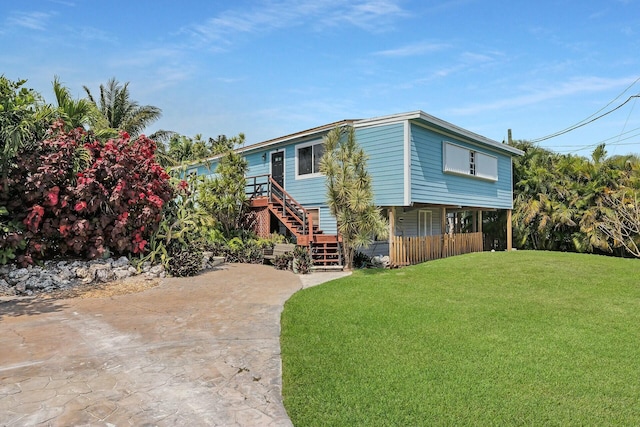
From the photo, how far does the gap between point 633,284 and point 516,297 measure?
3.73 metres

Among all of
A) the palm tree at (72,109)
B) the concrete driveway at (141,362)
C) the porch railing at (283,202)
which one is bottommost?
the concrete driveway at (141,362)

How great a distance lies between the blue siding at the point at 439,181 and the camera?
1309 cm

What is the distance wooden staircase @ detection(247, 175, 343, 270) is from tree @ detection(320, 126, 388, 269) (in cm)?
100

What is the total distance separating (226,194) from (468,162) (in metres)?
9.76

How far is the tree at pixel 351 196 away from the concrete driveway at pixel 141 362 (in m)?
4.66

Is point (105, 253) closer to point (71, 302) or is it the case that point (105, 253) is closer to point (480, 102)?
point (71, 302)

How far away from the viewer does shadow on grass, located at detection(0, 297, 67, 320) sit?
661 centimetres

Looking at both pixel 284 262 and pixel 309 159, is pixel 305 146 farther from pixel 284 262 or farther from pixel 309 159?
pixel 284 262

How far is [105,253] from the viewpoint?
9625 millimetres

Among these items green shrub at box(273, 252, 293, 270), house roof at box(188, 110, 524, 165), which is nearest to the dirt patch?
green shrub at box(273, 252, 293, 270)

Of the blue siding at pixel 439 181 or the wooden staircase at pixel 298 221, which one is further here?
the blue siding at pixel 439 181

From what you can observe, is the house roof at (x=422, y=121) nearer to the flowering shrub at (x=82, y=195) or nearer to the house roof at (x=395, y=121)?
the house roof at (x=395, y=121)

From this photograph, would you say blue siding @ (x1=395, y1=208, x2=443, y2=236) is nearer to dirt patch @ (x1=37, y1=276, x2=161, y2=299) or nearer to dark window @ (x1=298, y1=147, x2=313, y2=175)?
dark window @ (x1=298, y1=147, x2=313, y2=175)

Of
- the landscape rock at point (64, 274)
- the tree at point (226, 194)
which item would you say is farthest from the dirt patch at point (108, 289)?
the tree at point (226, 194)
